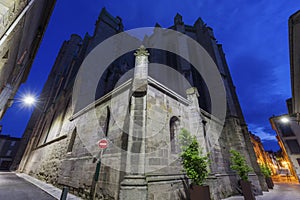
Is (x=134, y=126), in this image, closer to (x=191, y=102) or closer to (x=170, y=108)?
(x=170, y=108)

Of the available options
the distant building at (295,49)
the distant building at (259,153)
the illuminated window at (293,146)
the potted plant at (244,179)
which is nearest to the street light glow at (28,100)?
the distant building at (295,49)

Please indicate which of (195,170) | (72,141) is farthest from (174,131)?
(72,141)

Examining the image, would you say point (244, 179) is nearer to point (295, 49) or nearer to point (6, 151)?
point (295, 49)

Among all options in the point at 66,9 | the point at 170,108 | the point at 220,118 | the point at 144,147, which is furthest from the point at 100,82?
the point at 66,9

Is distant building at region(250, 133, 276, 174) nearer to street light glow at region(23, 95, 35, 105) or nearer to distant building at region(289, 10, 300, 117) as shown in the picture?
distant building at region(289, 10, 300, 117)

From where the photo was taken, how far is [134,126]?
4.54m

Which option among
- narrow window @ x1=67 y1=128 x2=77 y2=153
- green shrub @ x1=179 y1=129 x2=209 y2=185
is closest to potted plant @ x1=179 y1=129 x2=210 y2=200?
green shrub @ x1=179 y1=129 x2=209 y2=185

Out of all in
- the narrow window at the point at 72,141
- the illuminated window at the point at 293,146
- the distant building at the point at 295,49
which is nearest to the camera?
the distant building at the point at 295,49

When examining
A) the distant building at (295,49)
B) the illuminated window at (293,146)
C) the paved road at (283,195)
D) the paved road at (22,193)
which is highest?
the distant building at (295,49)

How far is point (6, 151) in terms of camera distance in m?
26.9

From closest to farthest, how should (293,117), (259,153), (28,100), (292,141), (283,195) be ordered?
(28,100), (283,195), (293,117), (292,141), (259,153)

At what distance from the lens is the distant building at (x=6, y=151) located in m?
26.2

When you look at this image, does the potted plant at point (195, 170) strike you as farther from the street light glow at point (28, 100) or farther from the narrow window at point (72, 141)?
the street light glow at point (28, 100)

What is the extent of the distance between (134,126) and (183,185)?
2.96 meters
